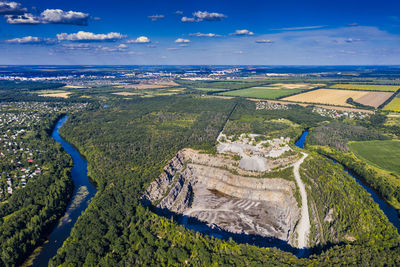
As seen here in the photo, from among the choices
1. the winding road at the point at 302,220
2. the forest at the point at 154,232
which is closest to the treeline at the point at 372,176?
the forest at the point at 154,232

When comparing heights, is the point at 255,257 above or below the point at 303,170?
below

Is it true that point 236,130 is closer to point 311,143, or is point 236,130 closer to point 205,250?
point 311,143

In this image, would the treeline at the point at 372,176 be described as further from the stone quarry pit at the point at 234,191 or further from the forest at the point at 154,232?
the stone quarry pit at the point at 234,191

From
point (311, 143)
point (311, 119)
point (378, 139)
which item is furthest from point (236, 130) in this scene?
point (378, 139)

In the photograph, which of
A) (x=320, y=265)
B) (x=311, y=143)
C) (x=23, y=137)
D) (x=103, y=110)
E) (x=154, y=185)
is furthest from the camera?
(x=103, y=110)

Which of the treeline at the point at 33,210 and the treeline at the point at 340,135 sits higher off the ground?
the treeline at the point at 340,135
